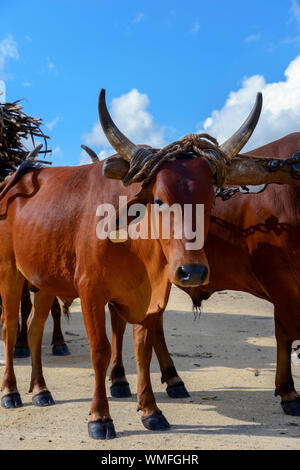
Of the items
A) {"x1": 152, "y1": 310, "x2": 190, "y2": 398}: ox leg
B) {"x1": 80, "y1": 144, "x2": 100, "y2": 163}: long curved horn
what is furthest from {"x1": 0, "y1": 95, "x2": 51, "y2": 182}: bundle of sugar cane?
{"x1": 152, "y1": 310, "x2": 190, "y2": 398}: ox leg

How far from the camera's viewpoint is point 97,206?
4.07 metres

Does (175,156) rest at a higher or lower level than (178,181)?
higher

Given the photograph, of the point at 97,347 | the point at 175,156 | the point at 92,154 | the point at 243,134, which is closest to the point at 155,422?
the point at 97,347

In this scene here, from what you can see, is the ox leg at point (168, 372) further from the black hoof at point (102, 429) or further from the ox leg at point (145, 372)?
the black hoof at point (102, 429)

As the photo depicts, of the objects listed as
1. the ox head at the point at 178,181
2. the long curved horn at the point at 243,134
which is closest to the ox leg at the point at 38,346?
the ox head at the point at 178,181

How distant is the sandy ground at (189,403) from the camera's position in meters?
3.76

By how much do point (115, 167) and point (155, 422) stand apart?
1997mm

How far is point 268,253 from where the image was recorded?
4.34 meters

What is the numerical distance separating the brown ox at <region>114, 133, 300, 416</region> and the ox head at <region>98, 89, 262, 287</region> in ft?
2.70

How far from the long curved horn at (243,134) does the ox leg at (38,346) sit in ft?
8.10

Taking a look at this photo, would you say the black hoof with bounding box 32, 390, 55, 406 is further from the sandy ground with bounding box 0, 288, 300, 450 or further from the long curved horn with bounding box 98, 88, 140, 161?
the long curved horn with bounding box 98, 88, 140, 161

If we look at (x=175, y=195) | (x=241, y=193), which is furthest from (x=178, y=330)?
(x=175, y=195)

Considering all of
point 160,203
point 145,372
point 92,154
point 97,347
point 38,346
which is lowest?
point 145,372

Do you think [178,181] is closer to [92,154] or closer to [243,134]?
[243,134]
